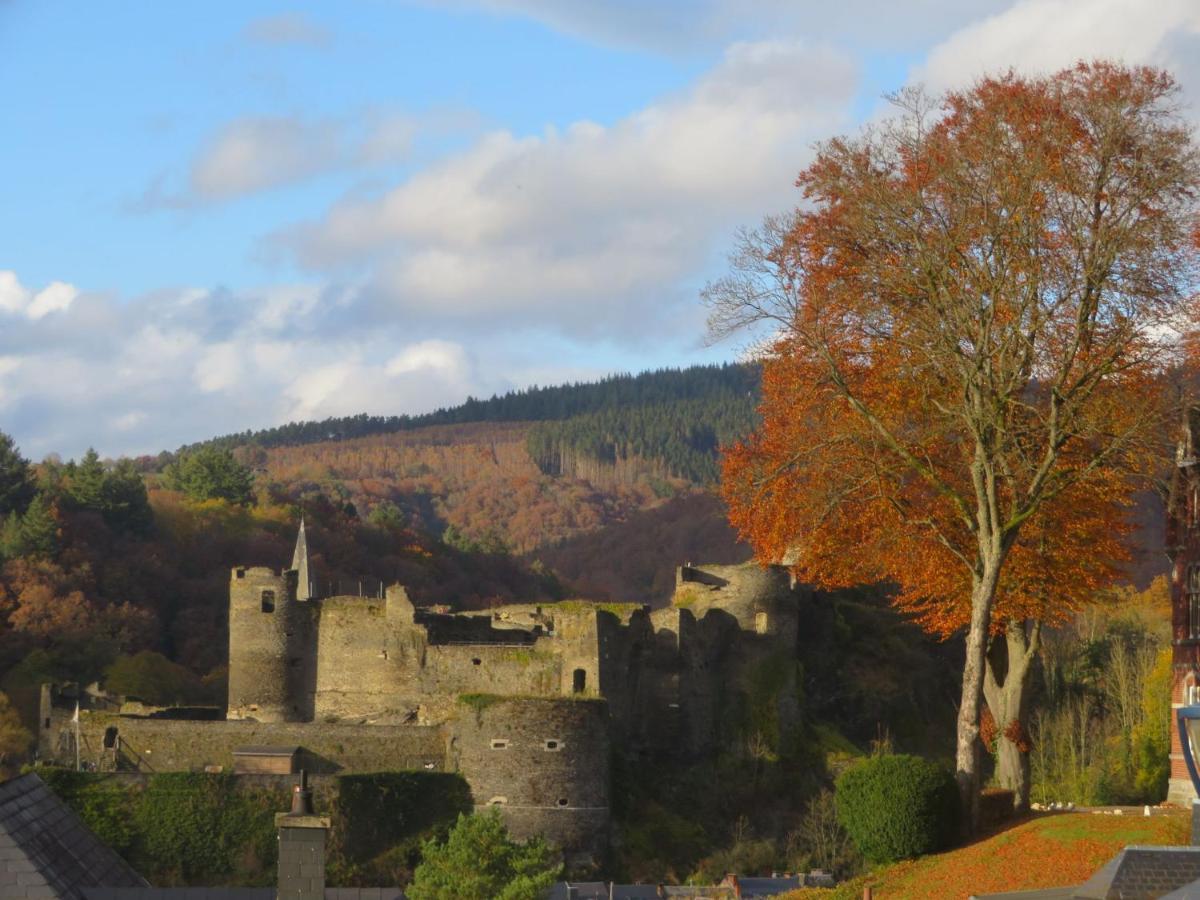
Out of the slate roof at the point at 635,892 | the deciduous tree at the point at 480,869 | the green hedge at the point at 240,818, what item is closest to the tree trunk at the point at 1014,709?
the deciduous tree at the point at 480,869

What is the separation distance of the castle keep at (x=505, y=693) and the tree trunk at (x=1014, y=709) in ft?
41.2

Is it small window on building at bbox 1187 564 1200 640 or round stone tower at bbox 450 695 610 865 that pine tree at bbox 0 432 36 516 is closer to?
round stone tower at bbox 450 695 610 865

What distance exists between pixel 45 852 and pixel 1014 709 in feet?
58.8

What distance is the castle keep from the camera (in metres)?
48.2

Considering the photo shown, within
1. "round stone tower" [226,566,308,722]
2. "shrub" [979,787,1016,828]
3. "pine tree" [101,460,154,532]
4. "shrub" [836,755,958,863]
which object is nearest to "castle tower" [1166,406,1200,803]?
"shrub" [979,787,1016,828]

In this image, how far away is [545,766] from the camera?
4803 centimetres

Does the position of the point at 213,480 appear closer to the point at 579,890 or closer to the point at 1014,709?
the point at 579,890

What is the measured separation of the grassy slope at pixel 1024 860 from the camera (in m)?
29.3

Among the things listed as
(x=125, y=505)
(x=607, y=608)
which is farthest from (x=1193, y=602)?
(x=125, y=505)

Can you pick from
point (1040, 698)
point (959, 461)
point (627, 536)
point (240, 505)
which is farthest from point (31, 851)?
point (627, 536)

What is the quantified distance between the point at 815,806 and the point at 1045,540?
1434cm

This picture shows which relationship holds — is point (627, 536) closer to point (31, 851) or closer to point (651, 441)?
point (651, 441)

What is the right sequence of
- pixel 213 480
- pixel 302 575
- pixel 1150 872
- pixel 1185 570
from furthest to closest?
pixel 213 480 → pixel 302 575 → pixel 1185 570 → pixel 1150 872

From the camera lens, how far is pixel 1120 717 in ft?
187
